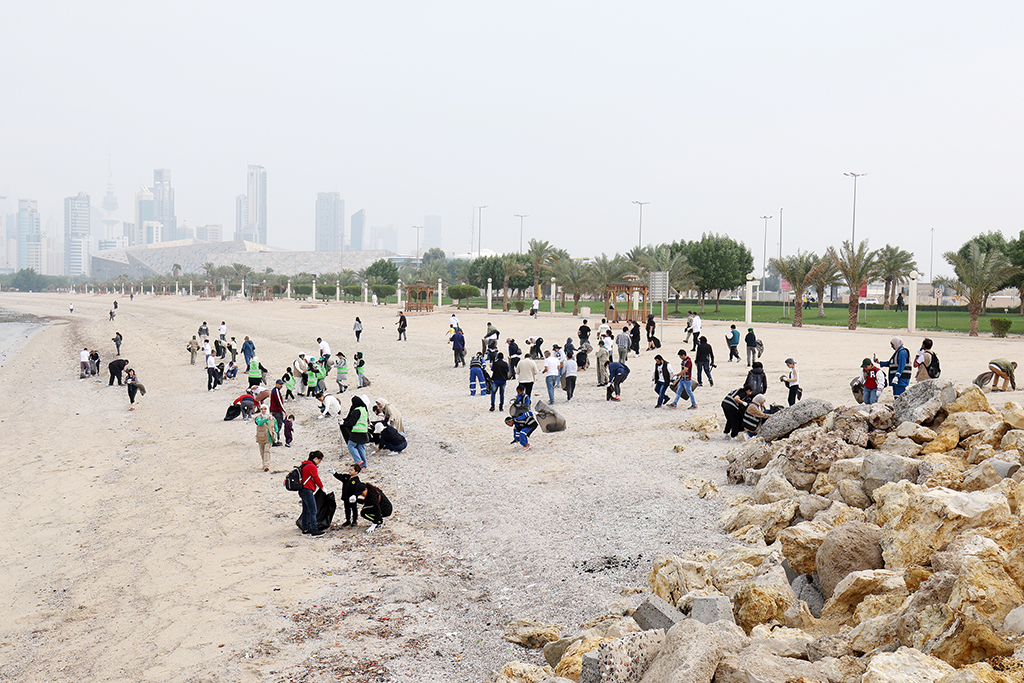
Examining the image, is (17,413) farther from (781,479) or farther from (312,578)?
(781,479)

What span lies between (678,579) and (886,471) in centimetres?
320

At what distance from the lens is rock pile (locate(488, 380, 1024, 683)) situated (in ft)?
15.4

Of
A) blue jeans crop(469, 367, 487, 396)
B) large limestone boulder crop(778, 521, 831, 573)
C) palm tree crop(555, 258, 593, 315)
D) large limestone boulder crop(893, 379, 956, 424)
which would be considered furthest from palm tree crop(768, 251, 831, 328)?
large limestone boulder crop(778, 521, 831, 573)

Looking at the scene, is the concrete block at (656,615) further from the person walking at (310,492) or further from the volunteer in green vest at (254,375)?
the volunteer in green vest at (254,375)

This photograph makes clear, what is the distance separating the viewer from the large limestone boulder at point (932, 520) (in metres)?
6.25

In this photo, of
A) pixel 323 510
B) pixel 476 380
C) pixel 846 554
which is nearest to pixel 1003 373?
pixel 846 554

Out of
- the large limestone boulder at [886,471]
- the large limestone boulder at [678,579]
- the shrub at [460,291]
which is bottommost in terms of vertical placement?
the large limestone boulder at [678,579]

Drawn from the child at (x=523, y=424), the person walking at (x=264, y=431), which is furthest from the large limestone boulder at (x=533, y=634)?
the person walking at (x=264, y=431)

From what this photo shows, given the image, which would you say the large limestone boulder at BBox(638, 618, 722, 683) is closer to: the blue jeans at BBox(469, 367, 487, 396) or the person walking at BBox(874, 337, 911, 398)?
the person walking at BBox(874, 337, 911, 398)

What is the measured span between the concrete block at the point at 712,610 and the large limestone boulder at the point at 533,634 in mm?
1546

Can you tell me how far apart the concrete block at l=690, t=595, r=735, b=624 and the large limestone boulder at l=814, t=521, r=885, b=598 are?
1441 mm

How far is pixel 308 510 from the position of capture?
976 centimetres

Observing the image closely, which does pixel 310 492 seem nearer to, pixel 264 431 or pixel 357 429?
pixel 357 429

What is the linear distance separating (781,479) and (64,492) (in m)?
11.9
